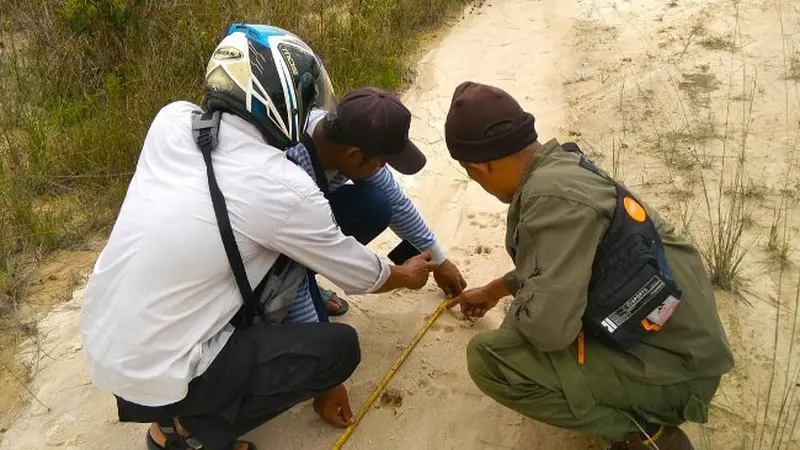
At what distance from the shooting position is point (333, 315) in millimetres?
3260

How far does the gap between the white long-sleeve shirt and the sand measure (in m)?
0.67

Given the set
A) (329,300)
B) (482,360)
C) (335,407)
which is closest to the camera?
(482,360)

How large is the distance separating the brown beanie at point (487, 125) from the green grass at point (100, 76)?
2292 millimetres

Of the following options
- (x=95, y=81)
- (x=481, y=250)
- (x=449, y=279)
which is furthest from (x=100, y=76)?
(x=449, y=279)

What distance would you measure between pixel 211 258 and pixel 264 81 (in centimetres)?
52

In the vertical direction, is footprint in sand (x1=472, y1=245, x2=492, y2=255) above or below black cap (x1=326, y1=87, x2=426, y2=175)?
below

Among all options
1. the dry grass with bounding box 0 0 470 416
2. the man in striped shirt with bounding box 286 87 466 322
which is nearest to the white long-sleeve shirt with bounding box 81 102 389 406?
the man in striped shirt with bounding box 286 87 466 322

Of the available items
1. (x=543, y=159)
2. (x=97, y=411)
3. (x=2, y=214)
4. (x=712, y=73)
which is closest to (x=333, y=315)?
(x=97, y=411)

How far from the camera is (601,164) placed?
4.11m

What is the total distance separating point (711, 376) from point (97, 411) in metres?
2.13

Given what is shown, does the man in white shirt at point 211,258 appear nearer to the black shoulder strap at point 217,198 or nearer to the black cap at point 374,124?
the black shoulder strap at point 217,198

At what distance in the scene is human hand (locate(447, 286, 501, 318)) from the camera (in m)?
2.63

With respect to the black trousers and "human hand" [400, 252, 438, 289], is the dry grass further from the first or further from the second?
"human hand" [400, 252, 438, 289]

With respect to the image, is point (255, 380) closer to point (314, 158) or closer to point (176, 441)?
point (176, 441)
